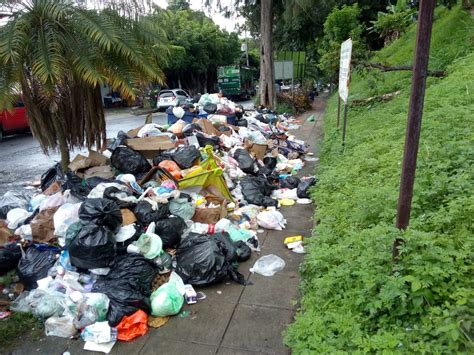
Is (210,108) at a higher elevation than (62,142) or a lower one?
lower

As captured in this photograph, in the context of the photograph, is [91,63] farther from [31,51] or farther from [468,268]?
[468,268]

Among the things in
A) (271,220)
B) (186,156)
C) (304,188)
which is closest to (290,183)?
(304,188)

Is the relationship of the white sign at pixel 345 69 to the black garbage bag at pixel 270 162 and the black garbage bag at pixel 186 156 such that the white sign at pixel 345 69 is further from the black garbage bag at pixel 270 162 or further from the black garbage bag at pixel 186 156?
the black garbage bag at pixel 186 156

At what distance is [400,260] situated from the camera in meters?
2.36

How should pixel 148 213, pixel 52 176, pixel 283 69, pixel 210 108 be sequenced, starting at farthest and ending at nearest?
pixel 283 69 → pixel 210 108 → pixel 52 176 → pixel 148 213

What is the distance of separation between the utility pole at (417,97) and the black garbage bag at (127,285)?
7.30 ft

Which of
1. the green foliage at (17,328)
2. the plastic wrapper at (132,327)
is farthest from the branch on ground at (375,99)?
the green foliage at (17,328)

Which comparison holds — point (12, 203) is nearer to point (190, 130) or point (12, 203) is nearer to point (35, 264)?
point (35, 264)

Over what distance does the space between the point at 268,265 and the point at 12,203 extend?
3.74m

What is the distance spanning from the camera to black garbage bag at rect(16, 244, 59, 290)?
3.87 meters

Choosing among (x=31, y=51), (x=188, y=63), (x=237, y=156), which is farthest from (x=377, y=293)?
(x=188, y=63)

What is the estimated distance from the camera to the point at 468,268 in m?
2.13

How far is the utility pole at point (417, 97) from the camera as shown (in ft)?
6.33

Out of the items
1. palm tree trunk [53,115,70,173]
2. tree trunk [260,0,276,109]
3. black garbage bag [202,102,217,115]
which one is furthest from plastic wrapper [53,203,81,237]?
tree trunk [260,0,276,109]
